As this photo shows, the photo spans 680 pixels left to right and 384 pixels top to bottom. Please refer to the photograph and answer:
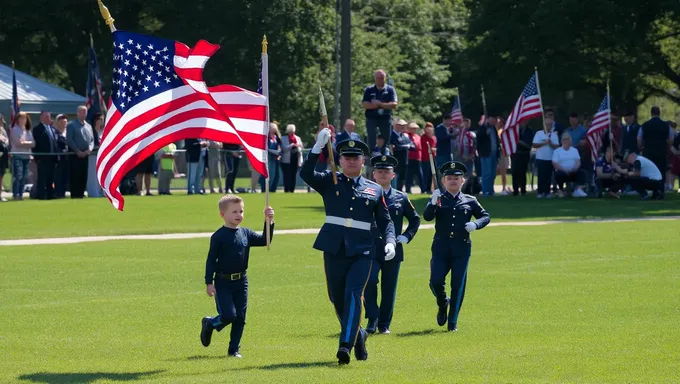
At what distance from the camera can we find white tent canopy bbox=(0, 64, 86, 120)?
3906 cm

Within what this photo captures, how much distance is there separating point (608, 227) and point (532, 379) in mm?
15257

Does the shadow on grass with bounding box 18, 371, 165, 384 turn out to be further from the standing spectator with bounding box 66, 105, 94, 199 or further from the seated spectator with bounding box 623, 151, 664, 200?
the seated spectator with bounding box 623, 151, 664, 200

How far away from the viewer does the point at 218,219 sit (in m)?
27.0

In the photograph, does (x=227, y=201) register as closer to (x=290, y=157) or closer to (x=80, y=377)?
(x=80, y=377)

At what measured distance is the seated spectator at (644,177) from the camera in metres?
31.3

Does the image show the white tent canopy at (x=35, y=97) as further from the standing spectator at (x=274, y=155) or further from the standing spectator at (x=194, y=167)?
the standing spectator at (x=274, y=155)

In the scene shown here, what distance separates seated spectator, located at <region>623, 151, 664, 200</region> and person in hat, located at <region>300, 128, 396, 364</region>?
21.3m

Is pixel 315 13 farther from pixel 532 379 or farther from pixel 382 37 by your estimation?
pixel 532 379

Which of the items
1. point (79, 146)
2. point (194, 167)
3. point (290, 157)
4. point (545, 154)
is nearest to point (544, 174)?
point (545, 154)

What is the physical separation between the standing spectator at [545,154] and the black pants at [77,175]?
11222 millimetres

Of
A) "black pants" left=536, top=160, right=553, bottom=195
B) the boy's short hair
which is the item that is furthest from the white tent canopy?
the boy's short hair

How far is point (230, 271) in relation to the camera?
36.0 ft

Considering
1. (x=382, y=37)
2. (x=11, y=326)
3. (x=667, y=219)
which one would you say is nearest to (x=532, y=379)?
(x=11, y=326)

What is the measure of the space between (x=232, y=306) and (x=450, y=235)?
2.96 metres
